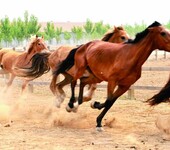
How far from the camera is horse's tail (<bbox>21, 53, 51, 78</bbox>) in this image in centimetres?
968

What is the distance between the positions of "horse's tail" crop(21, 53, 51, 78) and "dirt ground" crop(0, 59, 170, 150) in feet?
2.52

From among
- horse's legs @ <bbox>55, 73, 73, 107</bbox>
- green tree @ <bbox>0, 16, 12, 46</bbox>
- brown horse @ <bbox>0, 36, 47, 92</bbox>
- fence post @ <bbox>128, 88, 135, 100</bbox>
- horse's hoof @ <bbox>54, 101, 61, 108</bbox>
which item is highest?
brown horse @ <bbox>0, 36, 47, 92</bbox>

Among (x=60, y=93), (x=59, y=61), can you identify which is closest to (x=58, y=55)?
(x=59, y=61)

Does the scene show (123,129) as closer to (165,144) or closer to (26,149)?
(165,144)

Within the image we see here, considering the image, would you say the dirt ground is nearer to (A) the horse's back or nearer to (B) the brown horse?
(B) the brown horse

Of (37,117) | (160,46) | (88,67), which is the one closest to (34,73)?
(37,117)

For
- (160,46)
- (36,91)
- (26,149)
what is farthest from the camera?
(36,91)

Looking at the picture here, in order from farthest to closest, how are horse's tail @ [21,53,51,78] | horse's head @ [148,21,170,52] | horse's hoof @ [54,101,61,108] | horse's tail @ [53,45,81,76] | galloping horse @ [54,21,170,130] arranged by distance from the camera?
horse's tail @ [21,53,51,78]
horse's hoof @ [54,101,61,108]
horse's tail @ [53,45,81,76]
galloping horse @ [54,21,170,130]
horse's head @ [148,21,170,52]

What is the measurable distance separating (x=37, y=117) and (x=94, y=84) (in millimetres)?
1363

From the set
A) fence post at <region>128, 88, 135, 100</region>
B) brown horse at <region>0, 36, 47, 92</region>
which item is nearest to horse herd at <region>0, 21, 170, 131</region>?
brown horse at <region>0, 36, 47, 92</region>

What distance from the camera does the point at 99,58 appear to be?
22.7 feet

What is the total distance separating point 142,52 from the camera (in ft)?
20.6

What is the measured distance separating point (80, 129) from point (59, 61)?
2.68 metres

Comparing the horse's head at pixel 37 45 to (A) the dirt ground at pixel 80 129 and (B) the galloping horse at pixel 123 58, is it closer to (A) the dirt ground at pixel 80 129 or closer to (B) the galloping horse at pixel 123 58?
(A) the dirt ground at pixel 80 129
